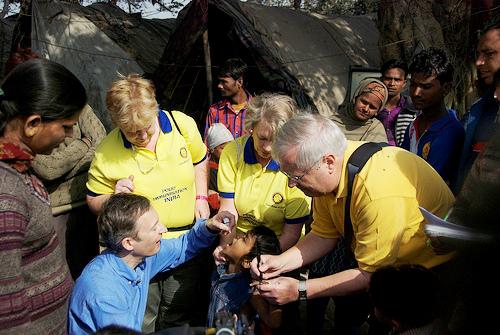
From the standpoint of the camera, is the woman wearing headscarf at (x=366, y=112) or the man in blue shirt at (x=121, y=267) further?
the woman wearing headscarf at (x=366, y=112)

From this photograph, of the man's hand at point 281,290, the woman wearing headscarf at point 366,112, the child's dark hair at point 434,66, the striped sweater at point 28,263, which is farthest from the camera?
the woman wearing headscarf at point 366,112

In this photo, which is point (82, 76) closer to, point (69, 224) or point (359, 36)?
point (69, 224)

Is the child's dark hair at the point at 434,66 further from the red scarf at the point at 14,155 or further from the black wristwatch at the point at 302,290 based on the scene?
the red scarf at the point at 14,155

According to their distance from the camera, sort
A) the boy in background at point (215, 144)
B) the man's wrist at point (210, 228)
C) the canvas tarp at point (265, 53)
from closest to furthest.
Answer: the man's wrist at point (210, 228)
the boy in background at point (215, 144)
the canvas tarp at point (265, 53)

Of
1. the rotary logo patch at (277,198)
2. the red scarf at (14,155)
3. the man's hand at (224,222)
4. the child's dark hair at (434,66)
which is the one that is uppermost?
the child's dark hair at (434,66)

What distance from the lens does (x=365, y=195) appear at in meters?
2.20

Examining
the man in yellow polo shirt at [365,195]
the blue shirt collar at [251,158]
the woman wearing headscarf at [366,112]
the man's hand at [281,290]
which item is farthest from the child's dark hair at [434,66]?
the man's hand at [281,290]

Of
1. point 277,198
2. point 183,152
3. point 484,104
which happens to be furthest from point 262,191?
point 484,104

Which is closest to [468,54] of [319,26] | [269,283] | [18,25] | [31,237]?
[319,26]

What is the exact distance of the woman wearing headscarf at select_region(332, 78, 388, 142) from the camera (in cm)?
404

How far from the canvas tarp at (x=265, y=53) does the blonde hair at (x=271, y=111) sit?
10.1ft

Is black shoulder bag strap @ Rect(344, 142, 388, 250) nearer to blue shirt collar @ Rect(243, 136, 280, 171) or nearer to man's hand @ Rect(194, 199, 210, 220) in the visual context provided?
blue shirt collar @ Rect(243, 136, 280, 171)

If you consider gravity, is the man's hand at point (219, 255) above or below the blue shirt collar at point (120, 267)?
below

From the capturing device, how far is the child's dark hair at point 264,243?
295 cm
